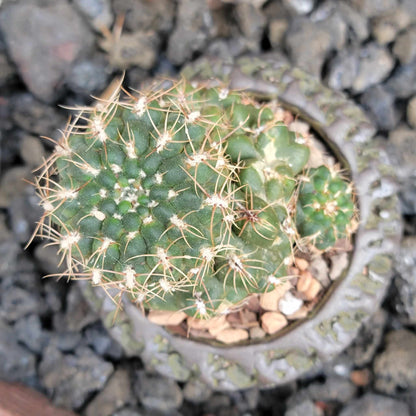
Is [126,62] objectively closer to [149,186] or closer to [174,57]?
[174,57]

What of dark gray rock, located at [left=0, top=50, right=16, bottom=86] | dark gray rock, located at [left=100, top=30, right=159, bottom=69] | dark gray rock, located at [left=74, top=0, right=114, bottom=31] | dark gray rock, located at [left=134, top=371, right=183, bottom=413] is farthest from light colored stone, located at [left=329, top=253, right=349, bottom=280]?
dark gray rock, located at [left=0, top=50, right=16, bottom=86]

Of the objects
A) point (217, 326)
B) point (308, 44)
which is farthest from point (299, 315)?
point (308, 44)

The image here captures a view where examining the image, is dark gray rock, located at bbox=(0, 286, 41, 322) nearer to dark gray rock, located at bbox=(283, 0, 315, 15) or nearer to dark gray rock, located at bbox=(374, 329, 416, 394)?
dark gray rock, located at bbox=(374, 329, 416, 394)

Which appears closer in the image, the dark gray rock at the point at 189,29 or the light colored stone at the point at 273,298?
the light colored stone at the point at 273,298

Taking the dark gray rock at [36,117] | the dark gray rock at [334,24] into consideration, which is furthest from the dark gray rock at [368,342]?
the dark gray rock at [36,117]

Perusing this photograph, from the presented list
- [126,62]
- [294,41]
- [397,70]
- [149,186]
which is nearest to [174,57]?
[126,62]

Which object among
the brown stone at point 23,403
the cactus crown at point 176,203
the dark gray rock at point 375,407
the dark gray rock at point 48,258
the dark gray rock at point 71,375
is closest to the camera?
the cactus crown at point 176,203

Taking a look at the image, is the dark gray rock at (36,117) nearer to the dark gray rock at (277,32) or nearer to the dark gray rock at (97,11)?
the dark gray rock at (97,11)
